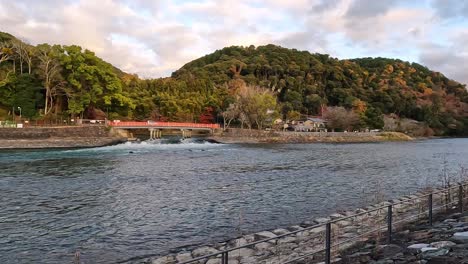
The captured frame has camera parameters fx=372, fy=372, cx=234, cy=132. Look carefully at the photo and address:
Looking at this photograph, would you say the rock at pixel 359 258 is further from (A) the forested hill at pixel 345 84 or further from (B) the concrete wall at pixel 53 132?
(A) the forested hill at pixel 345 84

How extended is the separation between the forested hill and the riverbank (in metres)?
20.8

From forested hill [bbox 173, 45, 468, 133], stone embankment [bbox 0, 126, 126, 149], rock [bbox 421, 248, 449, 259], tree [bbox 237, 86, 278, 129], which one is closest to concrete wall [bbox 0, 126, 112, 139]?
stone embankment [bbox 0, 126, 126, 149]

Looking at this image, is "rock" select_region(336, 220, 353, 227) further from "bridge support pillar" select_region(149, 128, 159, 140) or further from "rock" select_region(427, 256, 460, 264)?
"bridge support pillar" select_region(149, 128, 159, 140)

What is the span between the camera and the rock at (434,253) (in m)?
5.90

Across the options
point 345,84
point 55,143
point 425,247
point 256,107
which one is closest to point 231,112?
point 256,107

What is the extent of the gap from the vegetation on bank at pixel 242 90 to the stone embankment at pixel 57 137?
5250 millimetres

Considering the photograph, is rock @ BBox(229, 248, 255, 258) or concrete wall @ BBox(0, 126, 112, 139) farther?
concrete wall @ BBox(0, 126, 112, 139)

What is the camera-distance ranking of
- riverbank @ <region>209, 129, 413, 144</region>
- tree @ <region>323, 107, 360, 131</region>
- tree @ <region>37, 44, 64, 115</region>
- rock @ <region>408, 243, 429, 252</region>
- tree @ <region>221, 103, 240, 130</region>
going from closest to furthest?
rock @ <region>408, 243, 429, 252</region>
tree @ <region>37, 44, 64, 115</region>
riverbank @ <region>209, 129, 413, 144</region>
tree @ <region>221, 103, 240, 130</region>
tree @ <region>323, 107, 360, 131</region>

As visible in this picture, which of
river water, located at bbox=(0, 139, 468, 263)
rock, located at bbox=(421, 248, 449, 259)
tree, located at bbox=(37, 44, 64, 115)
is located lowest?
river water, located at bbox=(0, 139, 468, 263)

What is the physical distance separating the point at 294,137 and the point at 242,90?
13255 mm

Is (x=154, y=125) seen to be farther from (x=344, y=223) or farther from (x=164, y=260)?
(x=164, y=260)

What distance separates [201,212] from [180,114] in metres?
58.5

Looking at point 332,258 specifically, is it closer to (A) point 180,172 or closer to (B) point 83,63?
(A) point 180,172

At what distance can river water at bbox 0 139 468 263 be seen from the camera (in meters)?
10.1
